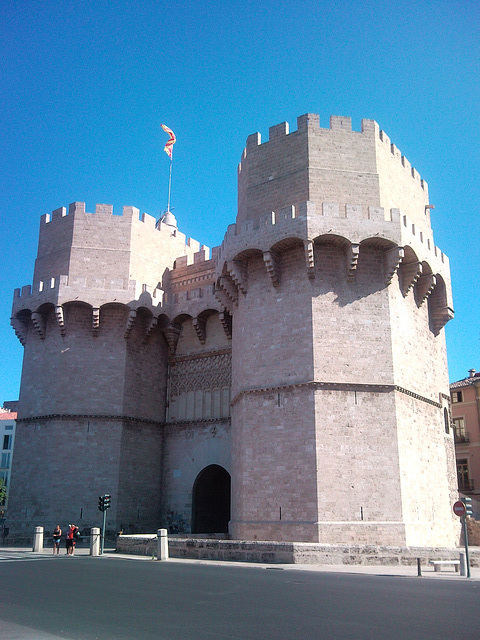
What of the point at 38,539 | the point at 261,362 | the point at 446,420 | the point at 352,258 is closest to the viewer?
the point at 352,258

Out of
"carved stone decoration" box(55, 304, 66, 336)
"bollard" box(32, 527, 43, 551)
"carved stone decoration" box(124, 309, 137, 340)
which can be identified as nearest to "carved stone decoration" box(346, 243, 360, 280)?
"carved stone decoration" box(124, 309, 137, 340)

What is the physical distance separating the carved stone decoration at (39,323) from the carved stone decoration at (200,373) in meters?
5.11

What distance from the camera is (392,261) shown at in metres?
17.6

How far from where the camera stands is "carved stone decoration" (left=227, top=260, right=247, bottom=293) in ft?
62.5

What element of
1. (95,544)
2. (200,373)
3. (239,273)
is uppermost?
(239,273)

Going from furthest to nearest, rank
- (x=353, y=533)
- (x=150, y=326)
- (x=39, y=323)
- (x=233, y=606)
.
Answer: (x=150, y=326), (x=39, y=323), (x=353, y=533), (x=233, y=606)

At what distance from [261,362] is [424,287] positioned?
5.97m

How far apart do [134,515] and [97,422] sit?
360 centimetres

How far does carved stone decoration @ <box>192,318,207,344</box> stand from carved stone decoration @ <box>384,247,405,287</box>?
8354mm

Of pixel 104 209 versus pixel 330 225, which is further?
pixel 104 209

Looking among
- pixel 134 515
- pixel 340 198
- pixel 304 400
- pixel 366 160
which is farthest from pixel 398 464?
pixel 134 515

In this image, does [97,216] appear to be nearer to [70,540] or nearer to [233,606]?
[70,540]

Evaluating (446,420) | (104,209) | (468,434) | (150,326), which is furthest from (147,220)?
(468,434)

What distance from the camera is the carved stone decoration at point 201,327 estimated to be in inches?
929
